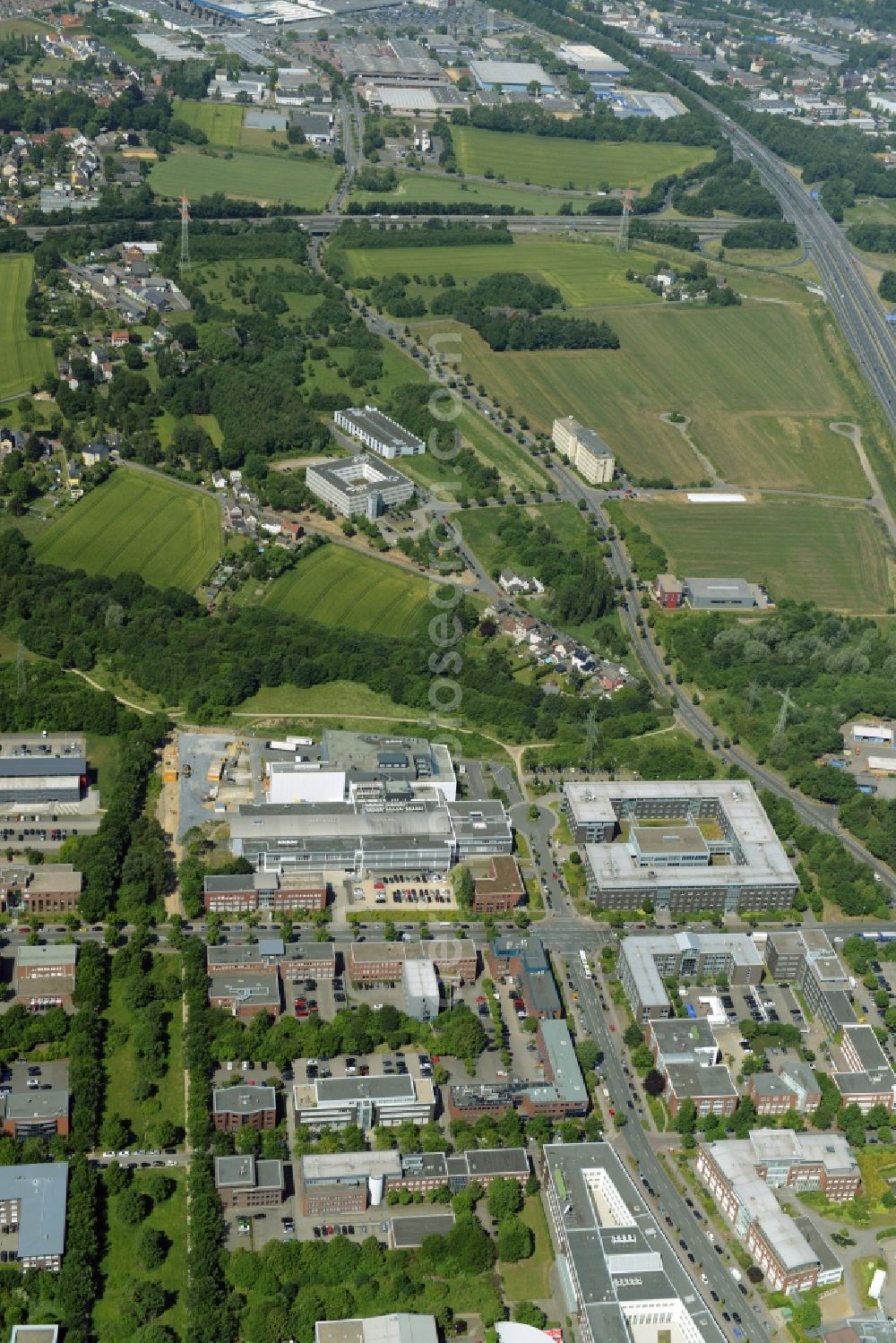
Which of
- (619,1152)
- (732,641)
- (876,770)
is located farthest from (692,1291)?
(732,641)

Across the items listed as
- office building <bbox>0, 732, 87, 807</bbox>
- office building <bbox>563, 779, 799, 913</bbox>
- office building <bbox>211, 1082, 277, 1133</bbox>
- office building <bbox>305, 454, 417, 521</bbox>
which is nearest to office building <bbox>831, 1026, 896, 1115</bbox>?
office building <bbox>563, 779, 799, 913</bbox>

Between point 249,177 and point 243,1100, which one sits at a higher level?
point 243,1100

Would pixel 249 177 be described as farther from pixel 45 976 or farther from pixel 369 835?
pixel 45 976

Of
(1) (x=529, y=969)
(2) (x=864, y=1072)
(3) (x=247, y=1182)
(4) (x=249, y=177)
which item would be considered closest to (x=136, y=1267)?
(3) (x=247, y=1182)

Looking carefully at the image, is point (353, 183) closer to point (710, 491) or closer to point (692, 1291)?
point (710, 491)

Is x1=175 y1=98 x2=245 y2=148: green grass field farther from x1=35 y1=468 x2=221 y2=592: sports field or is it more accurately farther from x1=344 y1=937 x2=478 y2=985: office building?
x1=344 y1=937 x2=478 y2=985: office building

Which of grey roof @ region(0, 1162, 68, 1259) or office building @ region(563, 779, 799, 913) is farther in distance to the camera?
office building @ region(563, 779, 799, 913)
